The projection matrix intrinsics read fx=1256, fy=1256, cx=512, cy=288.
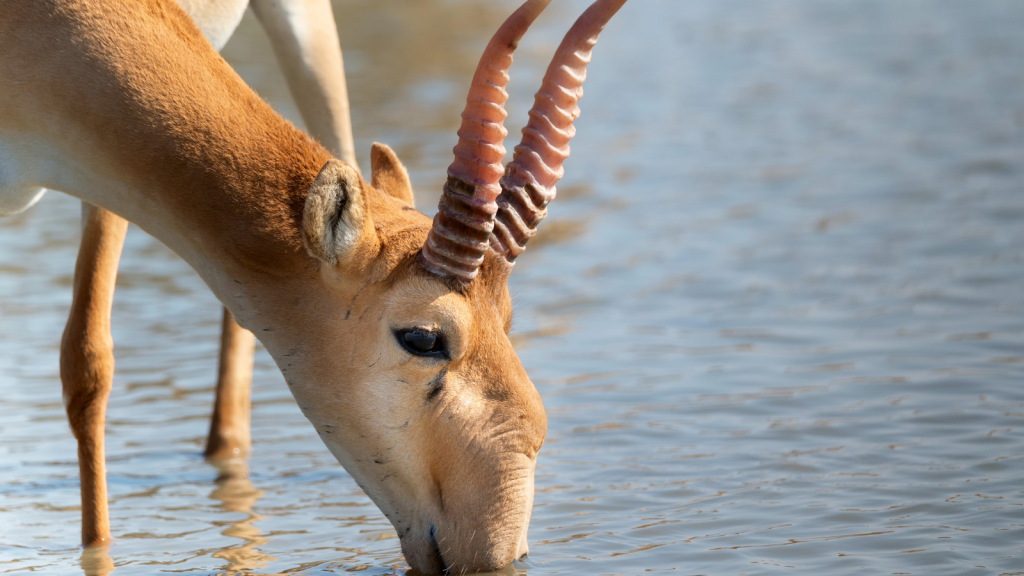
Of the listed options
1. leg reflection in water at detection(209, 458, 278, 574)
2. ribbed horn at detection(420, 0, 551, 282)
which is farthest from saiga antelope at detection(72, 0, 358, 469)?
ribbed horn at detection(420, 0, 551, 282)

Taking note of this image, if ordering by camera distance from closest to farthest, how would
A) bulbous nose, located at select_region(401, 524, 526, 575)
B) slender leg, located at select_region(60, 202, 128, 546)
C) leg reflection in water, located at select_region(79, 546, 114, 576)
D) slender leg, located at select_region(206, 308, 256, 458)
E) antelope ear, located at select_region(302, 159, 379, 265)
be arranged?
1. antelope ear, located at select_region(302, 159, 379, 265)
2. bulbous nose, located at select_region(401, 524, 526, 575)
3. leg reflection in water, located at select_region(79, 546, 114, 576)
4. slender leg, located at select_region(60, 202, 128, 546)
5. slender leg, located at select_region(206, 308, 256, 458)

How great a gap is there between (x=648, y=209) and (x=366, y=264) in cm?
737

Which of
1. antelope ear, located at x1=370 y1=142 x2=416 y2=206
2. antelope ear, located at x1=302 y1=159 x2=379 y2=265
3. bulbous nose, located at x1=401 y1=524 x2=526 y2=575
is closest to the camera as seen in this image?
antelope ear, located at x1=302 y1=159 x2=379 y2=265

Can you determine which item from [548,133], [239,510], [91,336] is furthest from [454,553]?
[91,336]

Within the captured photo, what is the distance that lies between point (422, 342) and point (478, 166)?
0.66 meters

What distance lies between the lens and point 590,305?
30.8 feet

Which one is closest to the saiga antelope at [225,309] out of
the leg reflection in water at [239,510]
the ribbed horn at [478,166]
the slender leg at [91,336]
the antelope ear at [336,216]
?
the slender leg at [91,336]

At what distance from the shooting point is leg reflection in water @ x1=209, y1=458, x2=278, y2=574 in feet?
17.8

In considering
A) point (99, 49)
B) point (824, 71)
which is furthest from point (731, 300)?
point (824, 71)

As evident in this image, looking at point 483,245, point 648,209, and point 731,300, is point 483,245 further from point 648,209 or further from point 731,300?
point 648,209

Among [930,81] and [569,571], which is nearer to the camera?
[569,571]

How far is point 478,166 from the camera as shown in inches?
170

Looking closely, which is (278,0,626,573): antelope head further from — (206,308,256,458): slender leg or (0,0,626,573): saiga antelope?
(206,308,256,458): slender leg

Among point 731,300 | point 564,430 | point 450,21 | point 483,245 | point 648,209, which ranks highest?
point 450,21
